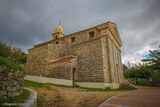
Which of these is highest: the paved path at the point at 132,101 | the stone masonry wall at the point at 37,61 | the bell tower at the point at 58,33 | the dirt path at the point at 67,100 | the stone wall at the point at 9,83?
the bell tower at the point at 58,33

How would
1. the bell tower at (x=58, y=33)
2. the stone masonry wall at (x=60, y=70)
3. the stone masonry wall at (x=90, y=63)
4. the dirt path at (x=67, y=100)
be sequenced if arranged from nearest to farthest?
1. the dirt path at (x=67, y=100)
2. the stone masonry wall at (x=90, y=63)
3. the stone masonry wall at (x=60, y=70)
4. the bell tower at (x=58, y=33)

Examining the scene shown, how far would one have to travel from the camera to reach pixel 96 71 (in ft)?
50.2

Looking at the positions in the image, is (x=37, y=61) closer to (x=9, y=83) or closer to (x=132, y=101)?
(x=9, y=83)

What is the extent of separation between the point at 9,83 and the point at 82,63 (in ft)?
42.9

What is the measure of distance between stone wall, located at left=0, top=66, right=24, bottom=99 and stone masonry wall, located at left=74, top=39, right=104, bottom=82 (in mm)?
11247

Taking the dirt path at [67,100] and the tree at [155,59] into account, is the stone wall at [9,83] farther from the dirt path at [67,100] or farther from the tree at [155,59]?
the tree at [155,59]

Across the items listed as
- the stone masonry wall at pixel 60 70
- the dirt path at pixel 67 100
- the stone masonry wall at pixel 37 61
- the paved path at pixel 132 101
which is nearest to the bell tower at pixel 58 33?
the stone masonry wall at pixel 37 61

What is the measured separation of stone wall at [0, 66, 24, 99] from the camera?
13.5 feet

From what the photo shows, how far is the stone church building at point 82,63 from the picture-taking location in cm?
1523

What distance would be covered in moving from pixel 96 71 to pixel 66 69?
4294mm

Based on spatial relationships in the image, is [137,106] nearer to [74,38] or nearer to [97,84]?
[97,84]

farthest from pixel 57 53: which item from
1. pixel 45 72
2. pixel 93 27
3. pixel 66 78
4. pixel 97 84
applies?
pixel 97 84

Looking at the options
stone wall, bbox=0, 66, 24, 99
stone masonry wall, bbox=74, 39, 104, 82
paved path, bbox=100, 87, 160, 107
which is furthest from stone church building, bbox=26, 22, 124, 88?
stone wall, bbox=0, 66, 24, 99

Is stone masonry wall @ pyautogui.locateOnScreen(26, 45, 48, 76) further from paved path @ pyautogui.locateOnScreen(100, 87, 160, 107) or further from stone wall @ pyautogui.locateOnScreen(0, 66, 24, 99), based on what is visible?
paved path @ pyautogui.locateOnScreen(100, 87, 160, 107)
